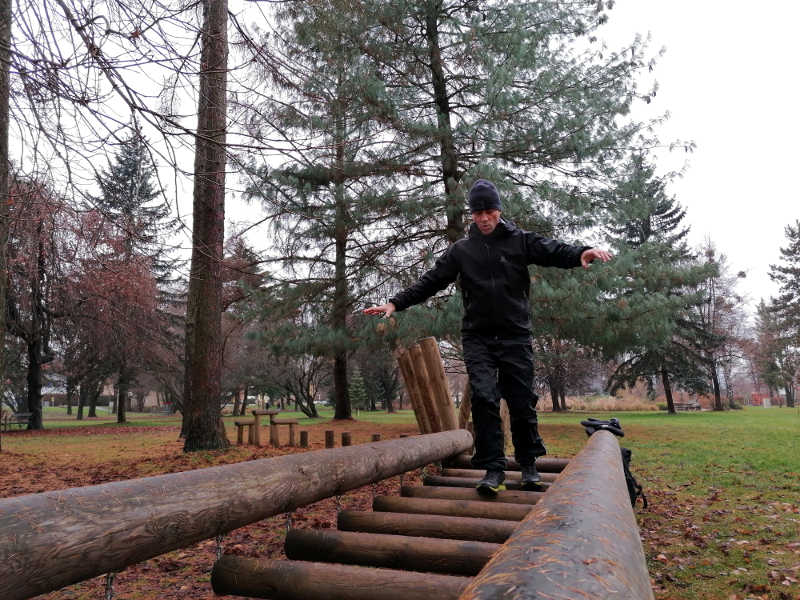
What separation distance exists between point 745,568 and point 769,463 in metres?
6.44

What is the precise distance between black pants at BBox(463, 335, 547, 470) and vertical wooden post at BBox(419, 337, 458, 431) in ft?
7.17

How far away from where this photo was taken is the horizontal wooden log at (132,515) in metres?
1.52

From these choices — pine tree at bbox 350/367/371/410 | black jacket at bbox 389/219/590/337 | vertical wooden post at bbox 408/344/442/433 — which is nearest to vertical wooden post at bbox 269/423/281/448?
vertical wooden post at bbox 408/344/442/433

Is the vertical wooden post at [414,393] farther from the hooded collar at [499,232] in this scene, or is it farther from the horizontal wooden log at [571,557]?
the horizontal wooden log at [571,557]

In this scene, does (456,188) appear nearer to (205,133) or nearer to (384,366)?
(205,133)

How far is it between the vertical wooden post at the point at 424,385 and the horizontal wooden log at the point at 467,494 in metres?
2.08

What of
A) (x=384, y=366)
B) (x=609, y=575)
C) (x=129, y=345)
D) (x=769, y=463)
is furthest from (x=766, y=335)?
(x=609, y=575)

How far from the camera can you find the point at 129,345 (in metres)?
19.5

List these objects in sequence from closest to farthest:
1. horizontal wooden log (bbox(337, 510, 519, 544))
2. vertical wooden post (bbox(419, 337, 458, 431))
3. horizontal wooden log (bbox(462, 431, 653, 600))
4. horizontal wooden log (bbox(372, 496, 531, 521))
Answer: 1. horizontal wooden log (bbox(462, 431, 653, 600))
2. horizontal wooden log (bbox(337, 510, 519, 544))
3. horizontal wooden log (bbox(372, 496, 531, 521))
4. vertical wooden post (bbox(419, 337, 458, 431))

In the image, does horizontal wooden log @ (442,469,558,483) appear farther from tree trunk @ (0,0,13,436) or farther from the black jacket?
tree trunk @ (0,0,13,436)

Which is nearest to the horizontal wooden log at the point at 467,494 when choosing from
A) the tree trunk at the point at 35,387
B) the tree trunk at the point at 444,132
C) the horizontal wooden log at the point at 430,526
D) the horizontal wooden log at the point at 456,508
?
the horizontal wooden log at the point at 456,508

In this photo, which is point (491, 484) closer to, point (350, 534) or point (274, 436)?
point (350, 534)

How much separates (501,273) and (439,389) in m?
2.67

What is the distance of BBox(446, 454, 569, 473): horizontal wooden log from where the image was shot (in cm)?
554
